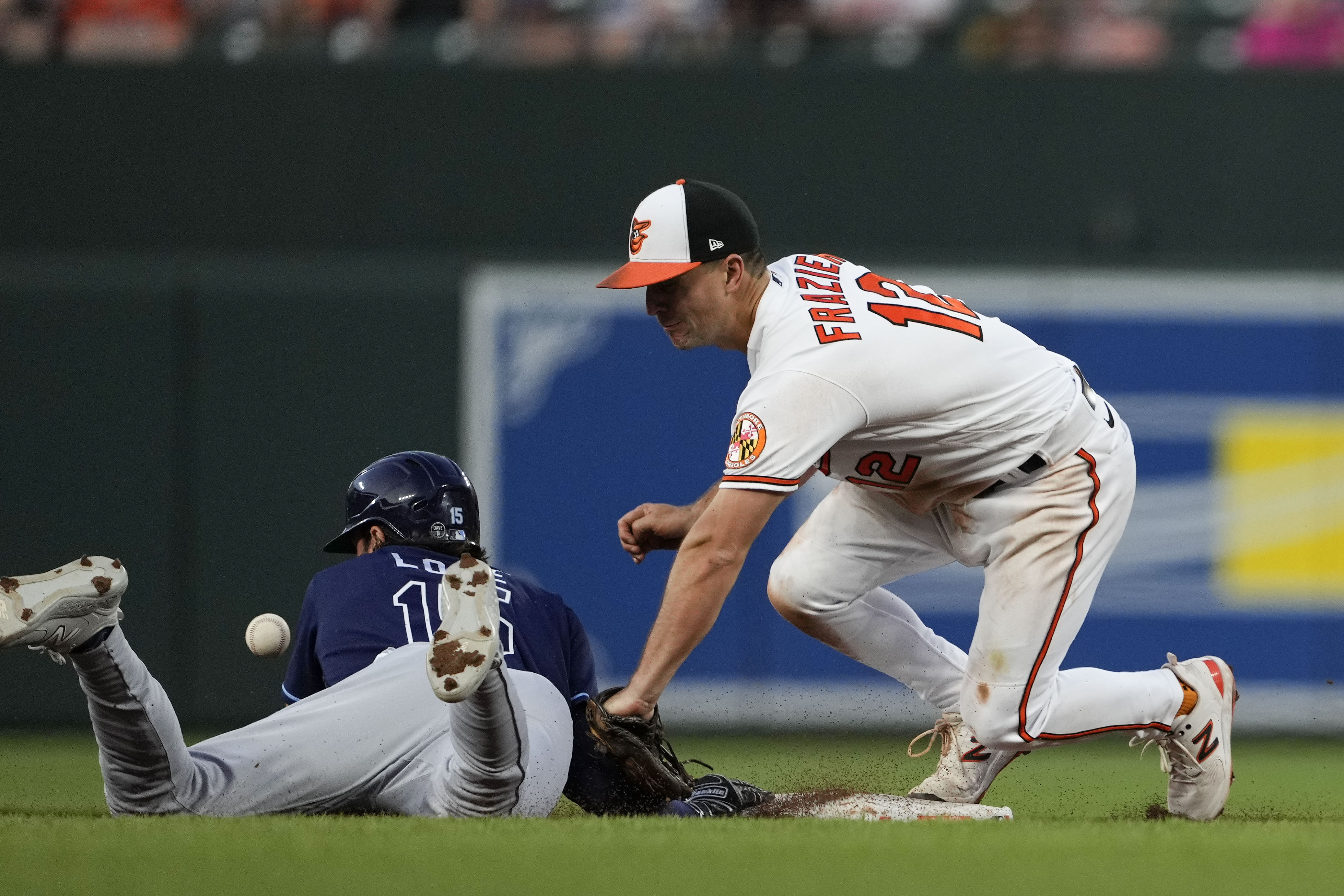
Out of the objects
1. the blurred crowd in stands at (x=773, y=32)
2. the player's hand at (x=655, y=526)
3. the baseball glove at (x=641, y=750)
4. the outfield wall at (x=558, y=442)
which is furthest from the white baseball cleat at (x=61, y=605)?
the blurred crowd in stands at (x=773, y=32)

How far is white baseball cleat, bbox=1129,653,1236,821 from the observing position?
4.88 metres

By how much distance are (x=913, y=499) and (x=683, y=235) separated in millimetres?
1093

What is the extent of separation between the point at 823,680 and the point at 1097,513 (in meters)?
4.05

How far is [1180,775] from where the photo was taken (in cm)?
494

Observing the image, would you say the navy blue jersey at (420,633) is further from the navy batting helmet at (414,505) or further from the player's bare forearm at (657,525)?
the player's bare forearm at (657,525)

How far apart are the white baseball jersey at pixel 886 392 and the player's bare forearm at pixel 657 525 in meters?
0.40

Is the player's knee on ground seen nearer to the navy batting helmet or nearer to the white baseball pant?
the white baseball pant

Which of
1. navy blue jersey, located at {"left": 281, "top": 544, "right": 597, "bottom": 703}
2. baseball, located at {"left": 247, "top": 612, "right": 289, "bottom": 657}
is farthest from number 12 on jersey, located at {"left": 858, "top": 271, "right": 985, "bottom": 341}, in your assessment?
baseball, located at {"left": 247, "top": 612, "right": 289, "bottom": 657}

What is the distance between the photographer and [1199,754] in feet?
16.0

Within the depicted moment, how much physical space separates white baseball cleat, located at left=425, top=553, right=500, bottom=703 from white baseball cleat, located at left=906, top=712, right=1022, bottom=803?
1681 millimetres

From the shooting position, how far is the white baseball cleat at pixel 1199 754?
192 inches

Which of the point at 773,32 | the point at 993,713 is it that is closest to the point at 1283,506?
the point at 773,32

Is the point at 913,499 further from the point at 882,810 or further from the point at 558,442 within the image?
the point at 558,442

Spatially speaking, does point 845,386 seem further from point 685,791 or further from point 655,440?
point 655,440
